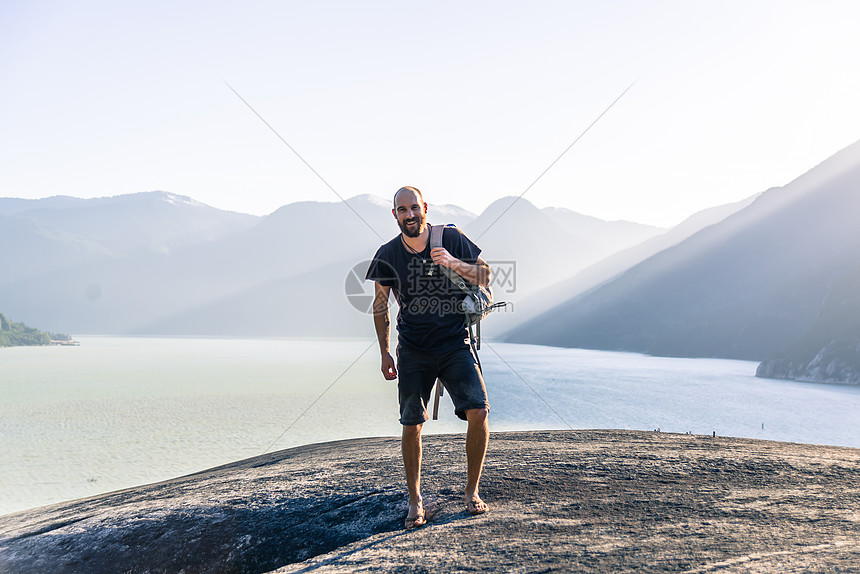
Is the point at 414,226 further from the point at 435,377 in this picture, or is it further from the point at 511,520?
the point at 511,520

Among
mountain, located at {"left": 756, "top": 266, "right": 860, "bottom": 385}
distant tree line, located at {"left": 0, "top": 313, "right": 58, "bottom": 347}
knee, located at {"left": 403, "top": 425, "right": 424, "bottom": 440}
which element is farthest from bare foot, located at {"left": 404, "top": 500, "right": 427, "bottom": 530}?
distant tree line, located at {"left": 0, "top": 313, "right": 58, "bottom": 347}

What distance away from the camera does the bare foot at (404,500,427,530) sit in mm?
4453

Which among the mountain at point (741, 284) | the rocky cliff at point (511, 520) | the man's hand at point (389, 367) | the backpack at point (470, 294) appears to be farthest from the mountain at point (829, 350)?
the man's hand at point (389, 367)

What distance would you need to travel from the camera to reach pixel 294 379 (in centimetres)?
7381

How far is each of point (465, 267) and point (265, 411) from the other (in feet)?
153

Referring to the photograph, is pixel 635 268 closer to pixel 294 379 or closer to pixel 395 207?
pixel 294 379

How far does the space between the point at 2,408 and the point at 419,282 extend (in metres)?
58.5

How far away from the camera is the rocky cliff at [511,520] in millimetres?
3727

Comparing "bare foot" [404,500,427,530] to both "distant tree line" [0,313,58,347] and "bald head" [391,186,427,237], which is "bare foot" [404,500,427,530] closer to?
"bald head" [391,186,427,237]

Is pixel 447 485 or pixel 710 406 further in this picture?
pixel 710 406

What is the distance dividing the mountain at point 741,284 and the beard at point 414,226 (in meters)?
127

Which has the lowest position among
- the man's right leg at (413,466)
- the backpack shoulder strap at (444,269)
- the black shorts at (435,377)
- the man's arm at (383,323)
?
the man's right leg at (413,466)

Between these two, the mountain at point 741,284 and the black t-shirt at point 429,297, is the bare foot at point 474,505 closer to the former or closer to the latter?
the black t-shirt at point 429,297

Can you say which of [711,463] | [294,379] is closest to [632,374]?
[294,379]
